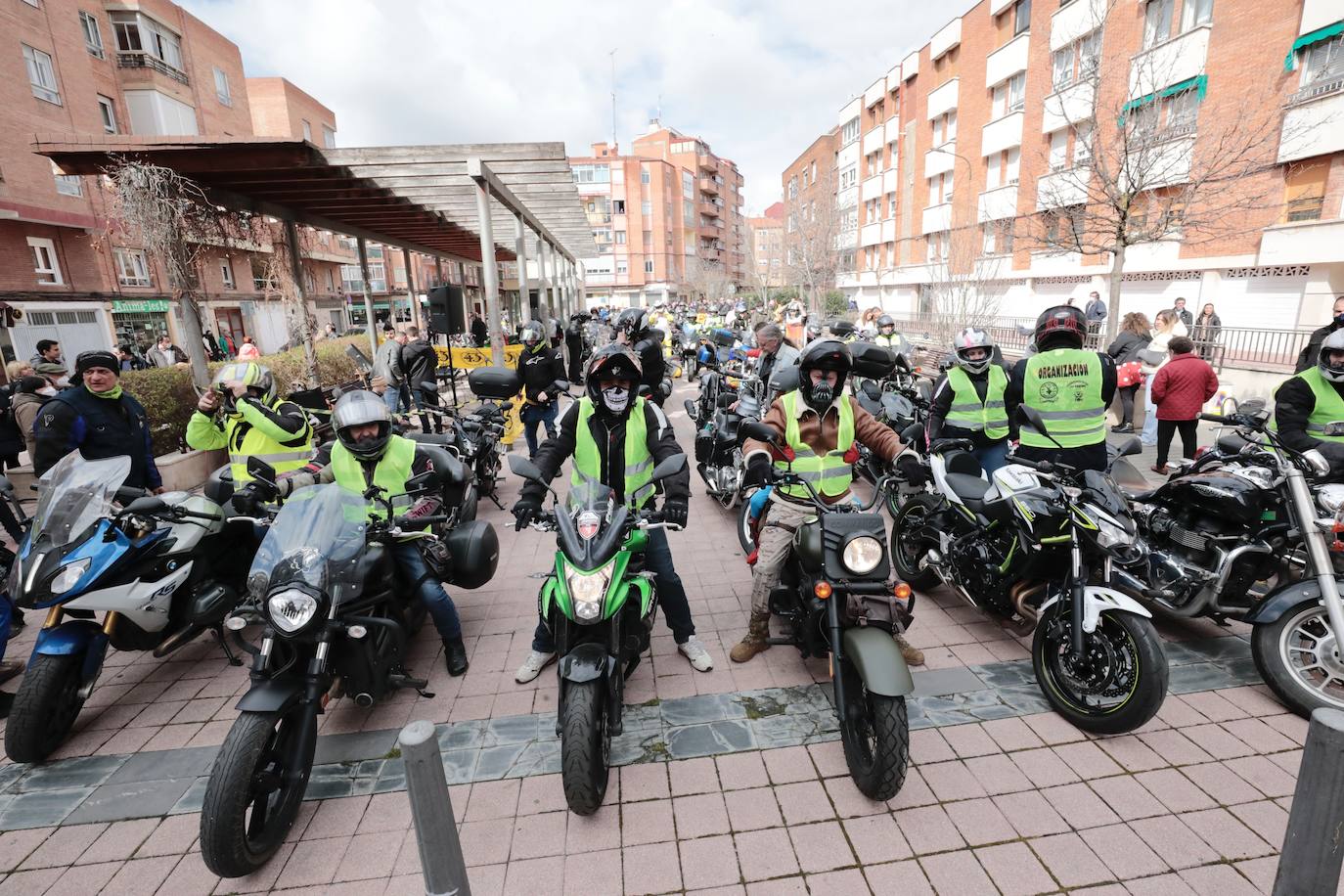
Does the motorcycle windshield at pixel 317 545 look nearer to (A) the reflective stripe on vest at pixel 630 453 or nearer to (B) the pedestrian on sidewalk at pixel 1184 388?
(A) the reflective stripe on vest at pixel 630 453

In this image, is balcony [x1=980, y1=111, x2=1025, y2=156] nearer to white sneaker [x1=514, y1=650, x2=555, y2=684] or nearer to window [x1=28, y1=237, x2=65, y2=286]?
white sneaker [x1=514, y1=650, x2=555, y2=684]

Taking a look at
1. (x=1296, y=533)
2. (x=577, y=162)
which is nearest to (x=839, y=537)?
(x=1296, y=533)

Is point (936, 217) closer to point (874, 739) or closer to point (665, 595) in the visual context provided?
point (665, 595)

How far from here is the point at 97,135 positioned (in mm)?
18500

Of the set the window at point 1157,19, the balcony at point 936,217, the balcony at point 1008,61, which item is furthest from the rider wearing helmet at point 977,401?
the balcony at point 936,217

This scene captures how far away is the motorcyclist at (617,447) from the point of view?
11.2 feet

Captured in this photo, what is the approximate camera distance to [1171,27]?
1812 centimetres

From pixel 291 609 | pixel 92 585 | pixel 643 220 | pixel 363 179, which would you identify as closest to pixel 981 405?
pixel 291 609

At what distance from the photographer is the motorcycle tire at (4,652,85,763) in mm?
3002

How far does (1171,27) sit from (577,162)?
50.5 m

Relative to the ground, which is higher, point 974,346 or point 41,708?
point 974,346

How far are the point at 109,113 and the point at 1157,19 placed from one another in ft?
122

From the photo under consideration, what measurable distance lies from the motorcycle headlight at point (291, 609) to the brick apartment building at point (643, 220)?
186ft

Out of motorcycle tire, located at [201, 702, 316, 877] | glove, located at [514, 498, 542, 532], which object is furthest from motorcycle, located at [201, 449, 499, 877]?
glove, located at [514, 498, 542, 532]
